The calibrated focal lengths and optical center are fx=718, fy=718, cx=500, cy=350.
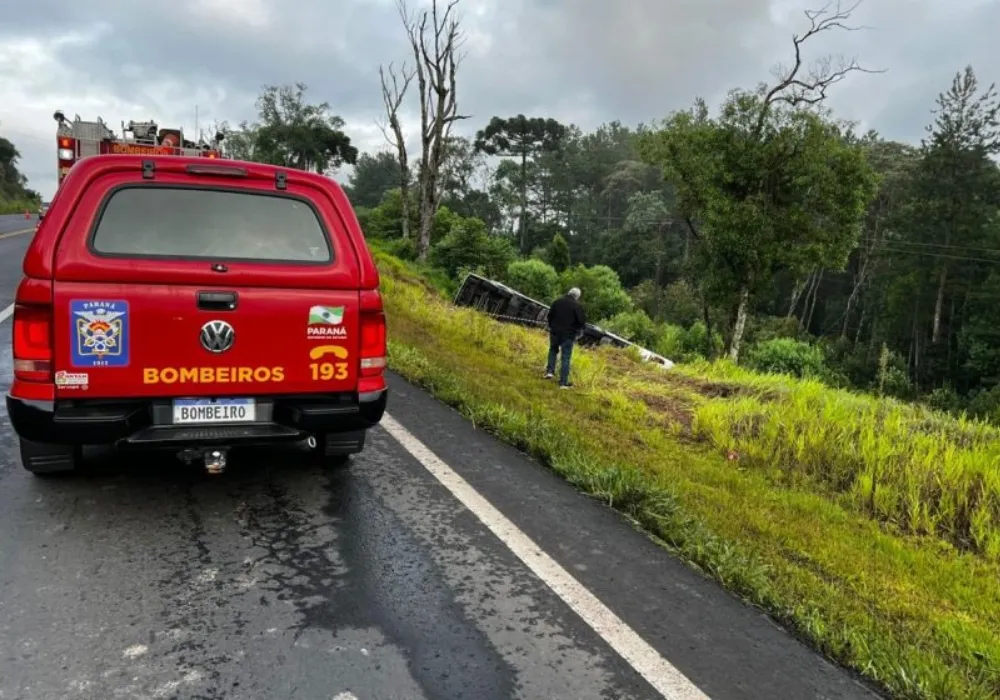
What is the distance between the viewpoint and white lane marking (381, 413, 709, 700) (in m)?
2.73

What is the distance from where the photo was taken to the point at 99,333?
361 centimetres

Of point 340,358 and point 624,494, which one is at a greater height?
point 340,358

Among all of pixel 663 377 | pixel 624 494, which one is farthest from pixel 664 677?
pixel 663 377

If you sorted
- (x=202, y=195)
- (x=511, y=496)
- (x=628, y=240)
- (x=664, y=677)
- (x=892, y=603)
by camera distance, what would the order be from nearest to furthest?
(x=664, y=677) → (x=892, y=603) → (x=202, y=195) → (x=511, y=496) → (x=628, y=240)

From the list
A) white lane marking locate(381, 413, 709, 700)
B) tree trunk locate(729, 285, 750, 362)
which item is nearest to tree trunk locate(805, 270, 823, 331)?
tree trunk locate(729, 285, 750, 362)

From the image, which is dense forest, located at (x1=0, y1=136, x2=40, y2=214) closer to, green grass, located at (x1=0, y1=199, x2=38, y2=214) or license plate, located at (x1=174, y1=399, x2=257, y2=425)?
green grass, located at (x1=0, y1=199, x2=38, y2=214)

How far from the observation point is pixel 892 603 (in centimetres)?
362

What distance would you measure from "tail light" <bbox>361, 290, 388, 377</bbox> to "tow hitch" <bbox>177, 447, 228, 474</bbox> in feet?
2.95

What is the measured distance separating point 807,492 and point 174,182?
16.7 feet

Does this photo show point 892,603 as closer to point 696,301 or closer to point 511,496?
point 511,496

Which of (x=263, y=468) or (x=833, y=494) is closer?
(x=263, y=468)

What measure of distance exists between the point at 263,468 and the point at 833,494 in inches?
175

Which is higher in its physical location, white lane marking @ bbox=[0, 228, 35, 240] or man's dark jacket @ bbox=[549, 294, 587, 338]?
white lane marking @ bbox=[0, 228, 35, 240]

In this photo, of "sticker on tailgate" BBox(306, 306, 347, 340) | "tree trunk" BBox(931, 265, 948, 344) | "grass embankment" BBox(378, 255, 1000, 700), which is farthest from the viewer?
"tree trunk" BBox(931, 265, 948, 344)
